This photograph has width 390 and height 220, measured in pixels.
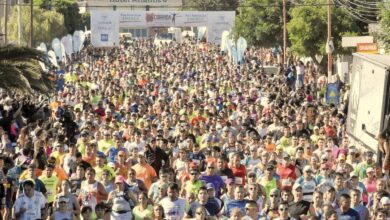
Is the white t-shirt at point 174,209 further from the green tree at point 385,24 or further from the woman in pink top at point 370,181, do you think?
the green tree at point 385,24

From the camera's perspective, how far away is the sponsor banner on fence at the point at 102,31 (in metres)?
63.2

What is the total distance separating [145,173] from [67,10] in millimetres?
86681

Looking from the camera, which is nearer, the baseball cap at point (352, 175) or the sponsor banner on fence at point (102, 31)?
the baseball cap at point (352, 175)

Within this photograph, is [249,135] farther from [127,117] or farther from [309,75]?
[309,75]

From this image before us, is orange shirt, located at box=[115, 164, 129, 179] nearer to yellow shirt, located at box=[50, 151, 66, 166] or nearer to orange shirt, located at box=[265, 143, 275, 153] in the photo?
yellow shirt, located at box=[50, 151, 66, 166]

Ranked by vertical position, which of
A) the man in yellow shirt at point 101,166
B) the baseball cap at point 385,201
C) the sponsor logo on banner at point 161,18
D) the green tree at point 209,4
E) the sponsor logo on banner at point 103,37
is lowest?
the baseball cap at point 385,201

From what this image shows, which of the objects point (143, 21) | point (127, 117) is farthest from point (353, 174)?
point (143, 21)

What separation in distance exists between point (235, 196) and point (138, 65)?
135ft

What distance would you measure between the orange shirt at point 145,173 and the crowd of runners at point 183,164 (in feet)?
0.07

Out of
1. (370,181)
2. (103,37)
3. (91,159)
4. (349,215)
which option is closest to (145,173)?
(91,159)

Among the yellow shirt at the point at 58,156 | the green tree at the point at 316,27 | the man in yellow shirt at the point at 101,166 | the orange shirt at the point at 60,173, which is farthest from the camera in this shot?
the green tree at the point at 316,27

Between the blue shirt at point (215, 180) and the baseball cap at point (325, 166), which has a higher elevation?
the baseball cap at point (325, 166)

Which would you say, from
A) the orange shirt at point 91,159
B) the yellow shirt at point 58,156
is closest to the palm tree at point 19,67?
the yellow shirt at point 58,156

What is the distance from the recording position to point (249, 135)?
20.6 metres
